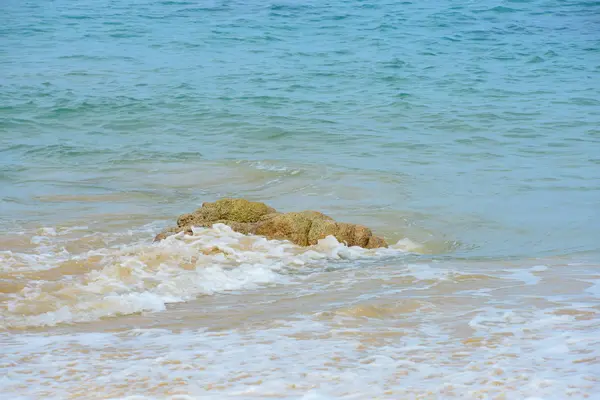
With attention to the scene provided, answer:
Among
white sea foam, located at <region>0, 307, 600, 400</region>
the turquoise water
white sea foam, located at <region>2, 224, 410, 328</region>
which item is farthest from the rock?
white sea foam, located at <region>0, 307, 600, 400</region>

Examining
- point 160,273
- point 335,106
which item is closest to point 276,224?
point 160,273

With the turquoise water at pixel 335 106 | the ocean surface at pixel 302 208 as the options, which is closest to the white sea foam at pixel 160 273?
the ocean surface at pixel 302 208

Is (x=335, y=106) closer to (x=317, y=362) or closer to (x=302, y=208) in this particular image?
(x=302, y=208)

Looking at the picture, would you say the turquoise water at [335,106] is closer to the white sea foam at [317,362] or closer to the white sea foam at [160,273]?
the white sea foam at [160,273]

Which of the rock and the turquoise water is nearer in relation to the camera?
the rock

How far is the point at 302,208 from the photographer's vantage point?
8.36 m

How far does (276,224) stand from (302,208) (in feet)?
5.44

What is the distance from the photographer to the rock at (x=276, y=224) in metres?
6.59

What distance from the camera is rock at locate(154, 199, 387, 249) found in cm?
659

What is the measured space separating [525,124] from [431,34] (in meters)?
9.91

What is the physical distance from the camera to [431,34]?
22.1m

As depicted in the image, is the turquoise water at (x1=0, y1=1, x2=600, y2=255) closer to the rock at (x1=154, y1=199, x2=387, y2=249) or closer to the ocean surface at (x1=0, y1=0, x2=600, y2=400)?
the ocean surface at (x1=0, y1=0, x2=600, y2=400)

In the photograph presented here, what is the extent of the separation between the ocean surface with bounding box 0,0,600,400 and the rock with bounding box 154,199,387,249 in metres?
0.17

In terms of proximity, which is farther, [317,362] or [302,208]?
[302,208]
